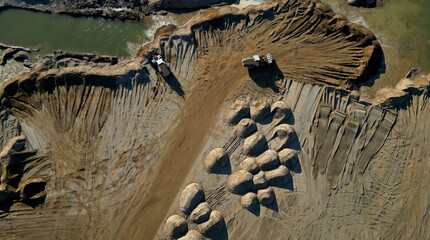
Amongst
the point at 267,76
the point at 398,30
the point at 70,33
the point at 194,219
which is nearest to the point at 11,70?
the point at 70,33

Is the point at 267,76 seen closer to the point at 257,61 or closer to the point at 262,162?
the point at 257,61

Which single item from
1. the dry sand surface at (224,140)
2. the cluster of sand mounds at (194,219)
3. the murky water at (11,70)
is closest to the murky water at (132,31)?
the dry sand surface at (224,140)

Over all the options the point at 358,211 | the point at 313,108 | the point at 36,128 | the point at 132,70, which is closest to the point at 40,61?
the point at 36,128

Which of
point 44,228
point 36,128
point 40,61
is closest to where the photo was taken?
point 44,228

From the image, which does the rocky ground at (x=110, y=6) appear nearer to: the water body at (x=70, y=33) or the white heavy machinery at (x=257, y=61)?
the water body at (x=70, y=33)

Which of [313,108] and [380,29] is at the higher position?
[380,29]

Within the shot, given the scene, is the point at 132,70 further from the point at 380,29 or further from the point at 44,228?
the point at 380,29
